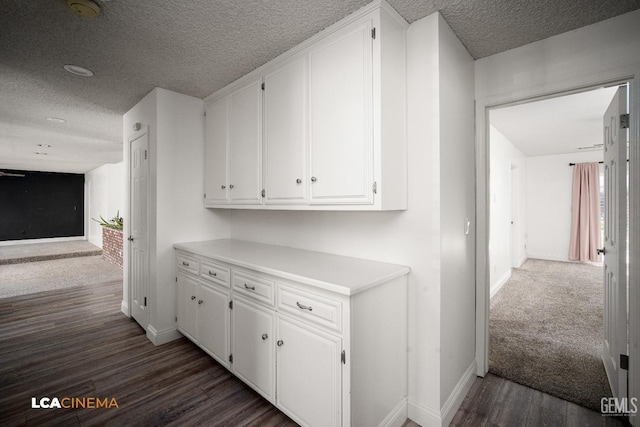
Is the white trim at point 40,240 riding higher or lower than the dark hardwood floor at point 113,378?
higher

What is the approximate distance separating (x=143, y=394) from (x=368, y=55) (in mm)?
2569

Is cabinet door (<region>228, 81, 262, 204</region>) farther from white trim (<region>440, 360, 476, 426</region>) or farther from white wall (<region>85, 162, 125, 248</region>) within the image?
white wall (<region>85, 162, 125, 248</region>)

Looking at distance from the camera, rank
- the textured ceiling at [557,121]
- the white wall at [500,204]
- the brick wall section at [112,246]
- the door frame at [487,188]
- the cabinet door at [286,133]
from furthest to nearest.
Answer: the brick wall section at [112,246], the white wall at [500,204], the textured ceiling at [557,121], the cabinet door at [286,133], the door frame at [487,188]

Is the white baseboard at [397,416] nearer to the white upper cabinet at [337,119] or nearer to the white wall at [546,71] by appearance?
the white wall at [546,71]

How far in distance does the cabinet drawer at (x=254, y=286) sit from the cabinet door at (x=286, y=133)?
0.57 meters

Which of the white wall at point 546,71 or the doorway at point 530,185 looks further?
the doorway at point 530,185

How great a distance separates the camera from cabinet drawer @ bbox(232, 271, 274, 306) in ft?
5.76

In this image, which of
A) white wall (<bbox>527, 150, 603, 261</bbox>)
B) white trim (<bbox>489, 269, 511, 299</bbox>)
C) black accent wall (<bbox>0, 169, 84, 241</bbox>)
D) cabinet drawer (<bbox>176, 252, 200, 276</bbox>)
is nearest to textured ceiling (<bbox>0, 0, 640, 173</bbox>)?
cabinet drawer (<bbox>176, 252, 200, 276</bbox>)

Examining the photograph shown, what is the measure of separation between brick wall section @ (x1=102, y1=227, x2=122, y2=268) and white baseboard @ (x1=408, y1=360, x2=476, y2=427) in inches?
242

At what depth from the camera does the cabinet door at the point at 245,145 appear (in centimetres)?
230

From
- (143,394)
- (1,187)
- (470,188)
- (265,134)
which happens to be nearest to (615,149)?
(470,188)

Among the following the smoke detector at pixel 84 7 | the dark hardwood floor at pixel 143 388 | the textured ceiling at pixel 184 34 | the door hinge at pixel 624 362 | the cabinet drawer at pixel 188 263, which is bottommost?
the dark hardwood floor at pixel 143 388

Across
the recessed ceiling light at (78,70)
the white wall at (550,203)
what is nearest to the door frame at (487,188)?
the recessed ceiling light at (78,70)

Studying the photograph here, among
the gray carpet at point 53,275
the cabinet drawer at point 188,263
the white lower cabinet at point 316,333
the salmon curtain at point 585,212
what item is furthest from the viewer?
the salmon curtain at point 585,212
